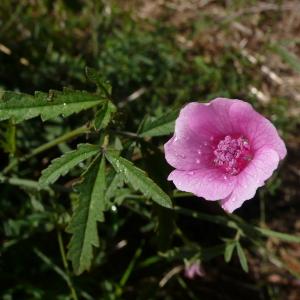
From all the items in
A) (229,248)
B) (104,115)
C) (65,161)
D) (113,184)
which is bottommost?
(229,248)

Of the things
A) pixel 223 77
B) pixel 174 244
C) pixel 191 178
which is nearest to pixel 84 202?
pixel 191 178

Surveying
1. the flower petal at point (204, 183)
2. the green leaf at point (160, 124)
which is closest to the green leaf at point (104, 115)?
the green leaf at point (160, 124)

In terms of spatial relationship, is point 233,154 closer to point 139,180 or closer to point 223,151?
point 223,151

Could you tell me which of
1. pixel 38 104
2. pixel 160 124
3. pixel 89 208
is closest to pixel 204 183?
pixel 160 124

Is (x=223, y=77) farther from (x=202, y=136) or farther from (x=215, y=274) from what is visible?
(x=202, y=136)

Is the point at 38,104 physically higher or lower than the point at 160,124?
higher
